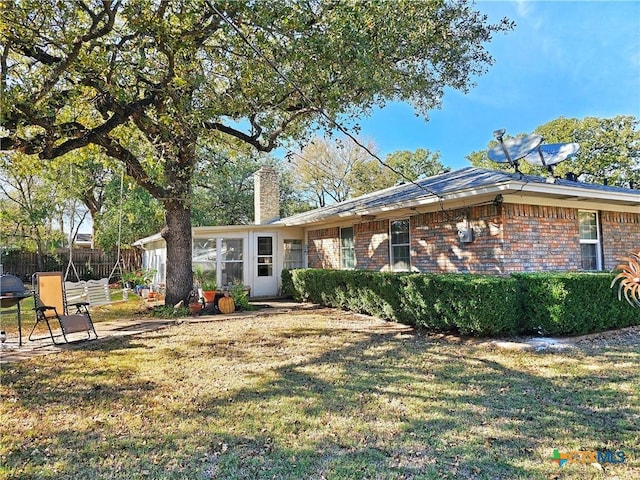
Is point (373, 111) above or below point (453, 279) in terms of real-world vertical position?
above

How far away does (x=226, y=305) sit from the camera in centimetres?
1014

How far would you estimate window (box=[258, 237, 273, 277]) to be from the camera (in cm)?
1347

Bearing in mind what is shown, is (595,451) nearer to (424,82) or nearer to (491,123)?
(424,82)

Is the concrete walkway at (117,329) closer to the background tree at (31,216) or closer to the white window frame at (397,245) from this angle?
the white window frame at (397,245)

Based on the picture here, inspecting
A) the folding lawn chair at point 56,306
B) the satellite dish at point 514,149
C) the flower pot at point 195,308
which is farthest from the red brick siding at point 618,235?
the folding lawn chair at point 56,306

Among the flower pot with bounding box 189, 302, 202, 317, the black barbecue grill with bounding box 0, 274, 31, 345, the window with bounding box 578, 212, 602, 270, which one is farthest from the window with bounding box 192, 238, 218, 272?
the window with bounding box 578, 212, 602, 270

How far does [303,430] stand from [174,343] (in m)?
3.94

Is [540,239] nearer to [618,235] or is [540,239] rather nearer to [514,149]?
[514,149]

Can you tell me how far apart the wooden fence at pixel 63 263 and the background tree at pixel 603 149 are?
854 inches

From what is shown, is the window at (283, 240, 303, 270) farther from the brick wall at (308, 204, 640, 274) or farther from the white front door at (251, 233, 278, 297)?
the brick wall at (308, 204, 640, 274)

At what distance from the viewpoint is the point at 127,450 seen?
2.98 m

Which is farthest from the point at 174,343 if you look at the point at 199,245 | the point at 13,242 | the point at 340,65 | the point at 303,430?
the point at 13,242

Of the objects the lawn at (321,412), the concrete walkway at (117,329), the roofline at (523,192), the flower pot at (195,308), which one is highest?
the roofline at (523,192)

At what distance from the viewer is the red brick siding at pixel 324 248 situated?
12102 mm
